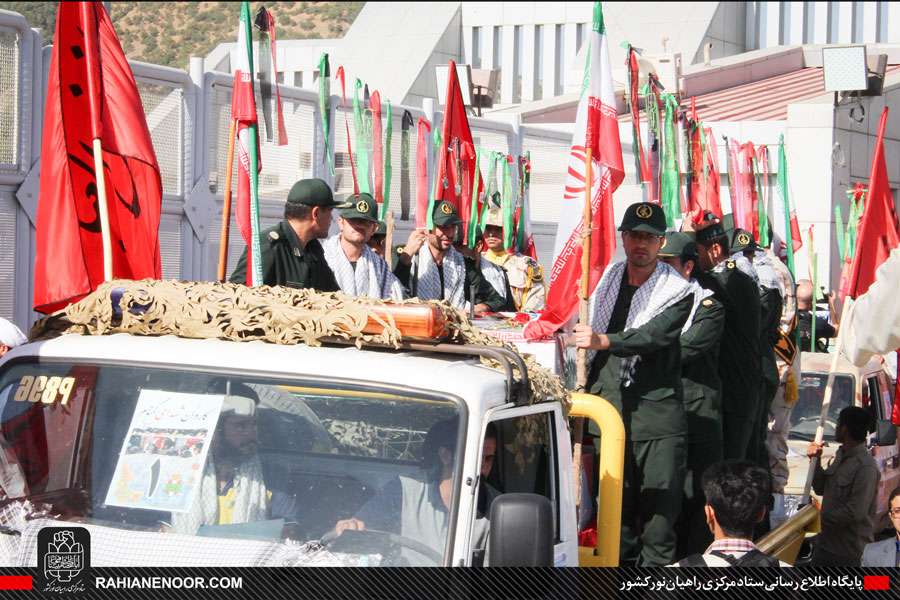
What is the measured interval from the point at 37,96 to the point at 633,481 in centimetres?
452

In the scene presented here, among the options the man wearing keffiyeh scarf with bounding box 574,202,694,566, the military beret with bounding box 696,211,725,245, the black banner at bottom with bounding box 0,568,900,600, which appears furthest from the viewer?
the military beret with bounding box 696,211,725,245

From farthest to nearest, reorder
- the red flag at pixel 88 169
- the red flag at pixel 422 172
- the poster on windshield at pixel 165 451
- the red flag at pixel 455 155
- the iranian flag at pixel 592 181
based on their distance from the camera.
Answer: the red flag at pixel 422 172, the red flag at pixel 455 155, the iranian flag at pixel 592 181, the red flag at pixel 88 169, the poster on windshield at pixel 165 451

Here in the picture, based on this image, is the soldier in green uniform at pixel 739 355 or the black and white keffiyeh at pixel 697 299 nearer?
the black and white keffiyeh at pixel 697 299

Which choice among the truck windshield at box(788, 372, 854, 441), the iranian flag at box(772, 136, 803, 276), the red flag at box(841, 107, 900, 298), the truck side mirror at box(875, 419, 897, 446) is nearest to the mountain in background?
the iranian flag at box(772, 136, 803, 276)

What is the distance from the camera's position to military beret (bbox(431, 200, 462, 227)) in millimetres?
8938

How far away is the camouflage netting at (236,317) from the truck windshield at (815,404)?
24.1 feet

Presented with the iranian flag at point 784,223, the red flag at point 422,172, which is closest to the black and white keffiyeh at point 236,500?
the red flag at point 422,172

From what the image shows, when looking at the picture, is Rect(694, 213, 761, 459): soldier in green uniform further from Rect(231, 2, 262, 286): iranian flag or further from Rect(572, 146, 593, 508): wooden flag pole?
Rect(231, 2, 262, 286): iranian flag

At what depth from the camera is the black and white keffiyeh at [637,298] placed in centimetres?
660

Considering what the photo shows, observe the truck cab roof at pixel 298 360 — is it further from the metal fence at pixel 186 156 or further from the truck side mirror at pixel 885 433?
the truck side mirror at pixel 885 433

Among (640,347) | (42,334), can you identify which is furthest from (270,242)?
(42,334)

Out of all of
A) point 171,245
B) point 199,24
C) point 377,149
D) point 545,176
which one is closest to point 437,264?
point 171,245

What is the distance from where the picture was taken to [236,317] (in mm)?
4035

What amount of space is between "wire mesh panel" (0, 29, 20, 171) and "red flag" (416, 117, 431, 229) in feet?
14.9
